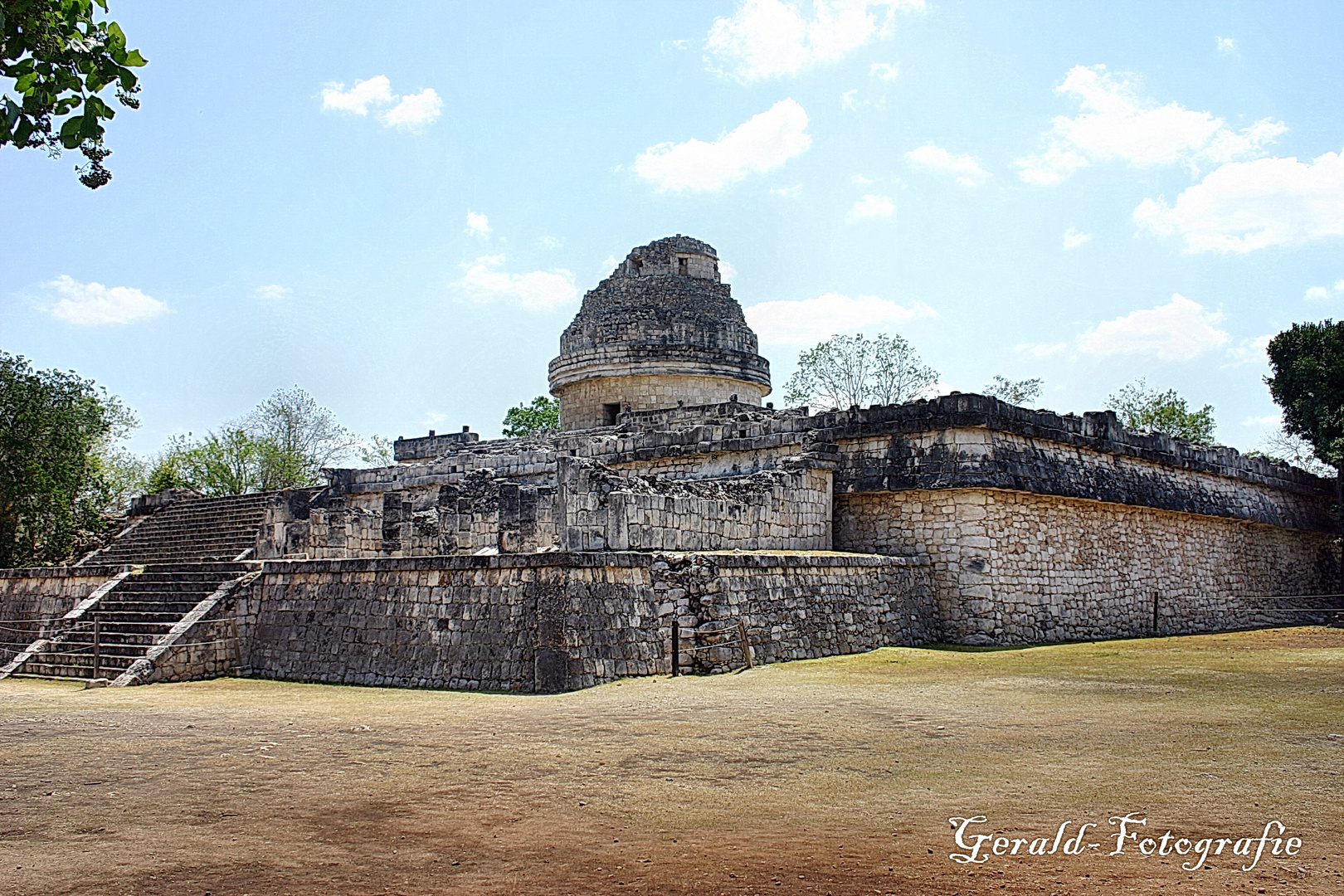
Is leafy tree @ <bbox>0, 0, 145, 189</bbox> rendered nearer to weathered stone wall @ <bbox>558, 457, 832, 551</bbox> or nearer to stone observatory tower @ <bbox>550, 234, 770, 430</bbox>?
weathered stone wall @ <bbox>558, 457, 832, 551</bbox>

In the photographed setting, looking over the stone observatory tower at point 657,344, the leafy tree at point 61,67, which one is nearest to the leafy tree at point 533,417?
the stone observatory tower at point 657,344

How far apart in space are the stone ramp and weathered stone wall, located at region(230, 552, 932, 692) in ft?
27.1

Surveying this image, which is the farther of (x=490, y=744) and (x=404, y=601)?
(x=404, y=601)

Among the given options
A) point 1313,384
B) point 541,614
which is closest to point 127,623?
point 541,614

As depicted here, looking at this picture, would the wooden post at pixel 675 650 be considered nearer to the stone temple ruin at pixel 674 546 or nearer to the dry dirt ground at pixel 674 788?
the stone temple ruin at pixel 674 546

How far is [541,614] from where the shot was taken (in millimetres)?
11938

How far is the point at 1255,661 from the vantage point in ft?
45.5

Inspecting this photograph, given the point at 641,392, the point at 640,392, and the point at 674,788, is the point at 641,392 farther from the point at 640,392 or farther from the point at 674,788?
the point at 674,788

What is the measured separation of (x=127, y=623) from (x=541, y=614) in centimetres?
759

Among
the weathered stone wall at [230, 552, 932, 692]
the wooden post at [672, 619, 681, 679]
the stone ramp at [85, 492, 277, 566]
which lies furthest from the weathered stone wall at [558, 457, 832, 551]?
the stone ramp at [85, 492, 277, 566]

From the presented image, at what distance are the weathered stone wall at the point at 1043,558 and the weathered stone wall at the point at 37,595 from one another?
12.4 metres

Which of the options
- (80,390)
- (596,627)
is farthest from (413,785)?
(80,390)

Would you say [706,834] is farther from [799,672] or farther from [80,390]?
[80,390]

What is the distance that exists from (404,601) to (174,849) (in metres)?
8.24
